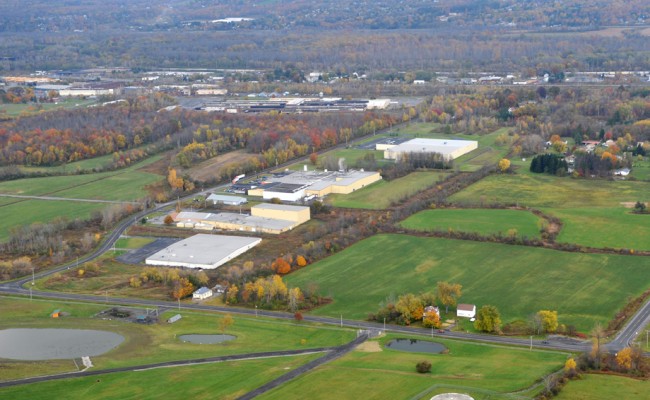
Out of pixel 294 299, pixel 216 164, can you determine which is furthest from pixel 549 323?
pixel 216 164

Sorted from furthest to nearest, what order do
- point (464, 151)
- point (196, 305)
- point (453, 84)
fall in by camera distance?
point (453, 84) → point (464, 151) → point (196, 305)

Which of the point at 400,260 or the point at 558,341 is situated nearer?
the point at 558,341

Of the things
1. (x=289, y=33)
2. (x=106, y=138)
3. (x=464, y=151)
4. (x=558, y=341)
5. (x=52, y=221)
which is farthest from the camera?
(x=289, y=33)

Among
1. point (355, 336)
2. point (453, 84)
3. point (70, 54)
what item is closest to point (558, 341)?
point (355, 336)

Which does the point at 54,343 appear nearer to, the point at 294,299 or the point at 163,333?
the point at 163,333

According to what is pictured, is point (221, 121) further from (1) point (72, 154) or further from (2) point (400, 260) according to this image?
(2) point (400, 260)

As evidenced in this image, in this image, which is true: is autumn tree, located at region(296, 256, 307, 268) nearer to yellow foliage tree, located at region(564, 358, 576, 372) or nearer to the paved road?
the paved road

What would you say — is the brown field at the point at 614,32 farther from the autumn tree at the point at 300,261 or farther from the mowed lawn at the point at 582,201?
the autumn tree at the point at 300,261
